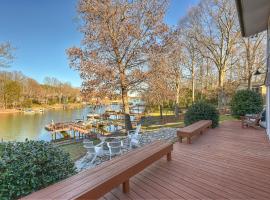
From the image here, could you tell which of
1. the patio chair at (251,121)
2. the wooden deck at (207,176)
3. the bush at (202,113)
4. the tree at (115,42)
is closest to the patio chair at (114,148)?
the wooden deck at (207,176)

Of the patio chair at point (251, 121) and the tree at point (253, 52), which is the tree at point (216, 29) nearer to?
the tree at point (253, 52)

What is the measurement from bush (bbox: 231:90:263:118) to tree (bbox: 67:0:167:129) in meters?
5.35

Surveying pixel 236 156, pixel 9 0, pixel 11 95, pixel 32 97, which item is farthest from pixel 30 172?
pixel 32 97

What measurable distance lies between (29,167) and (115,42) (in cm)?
797

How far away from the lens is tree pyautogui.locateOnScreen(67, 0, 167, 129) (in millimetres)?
8844

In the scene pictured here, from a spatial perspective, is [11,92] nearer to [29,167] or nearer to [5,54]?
[5,54]

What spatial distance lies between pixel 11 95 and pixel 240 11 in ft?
152

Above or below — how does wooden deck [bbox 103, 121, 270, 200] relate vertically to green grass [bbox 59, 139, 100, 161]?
above

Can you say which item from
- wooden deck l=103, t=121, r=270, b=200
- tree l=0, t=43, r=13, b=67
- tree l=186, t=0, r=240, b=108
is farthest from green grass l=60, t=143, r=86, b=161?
tree l=186, t=0, r=240, b=108

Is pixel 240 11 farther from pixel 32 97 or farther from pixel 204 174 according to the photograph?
→ pixel 32 97

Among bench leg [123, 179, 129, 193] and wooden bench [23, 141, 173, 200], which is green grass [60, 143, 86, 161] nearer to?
wooden bench [23, 141, 173, 200]

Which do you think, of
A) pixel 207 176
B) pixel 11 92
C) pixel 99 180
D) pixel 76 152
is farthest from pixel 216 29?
pixel 11 92

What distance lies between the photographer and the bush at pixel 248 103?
30.9 feet

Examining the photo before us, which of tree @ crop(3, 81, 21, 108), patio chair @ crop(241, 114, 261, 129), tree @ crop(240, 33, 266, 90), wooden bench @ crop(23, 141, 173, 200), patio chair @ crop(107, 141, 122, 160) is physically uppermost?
tree @ crop(240, 33, 266, 90)
